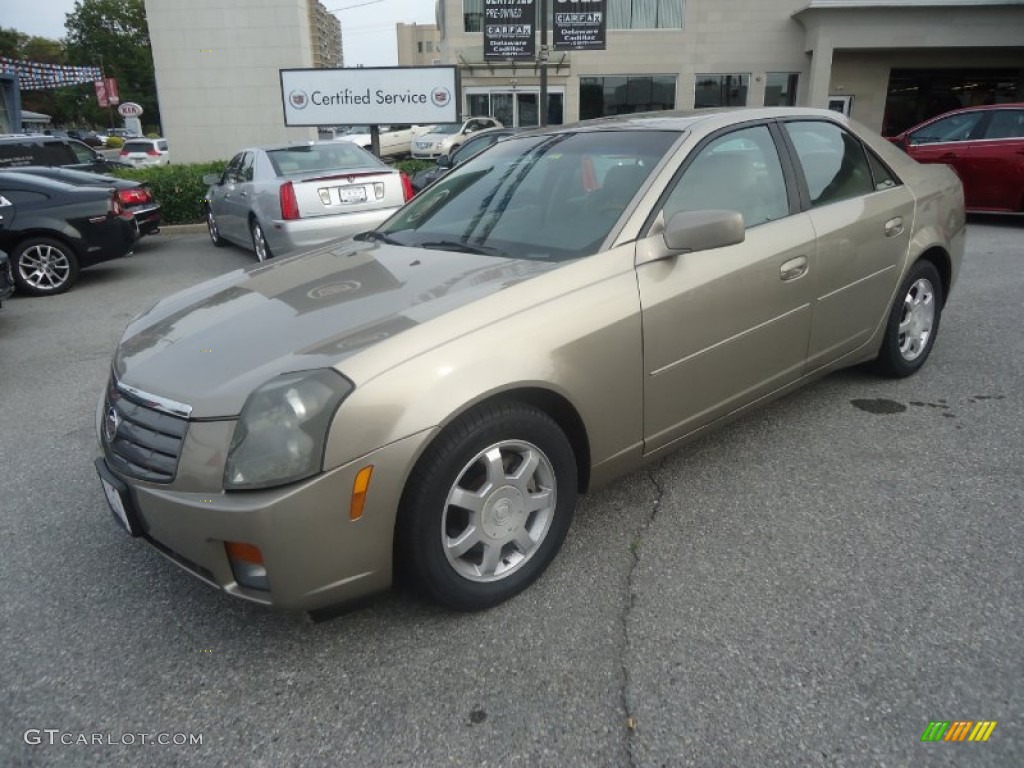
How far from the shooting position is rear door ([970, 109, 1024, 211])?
9.41 meters

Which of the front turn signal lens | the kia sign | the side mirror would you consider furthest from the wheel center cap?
the kia sign

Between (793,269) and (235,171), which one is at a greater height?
(235,171)

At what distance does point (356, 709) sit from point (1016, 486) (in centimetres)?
280

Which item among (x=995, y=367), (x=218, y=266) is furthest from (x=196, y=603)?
(x=218, y=266)

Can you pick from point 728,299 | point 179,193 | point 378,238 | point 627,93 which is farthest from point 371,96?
point 627,93

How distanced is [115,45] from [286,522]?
8780cm

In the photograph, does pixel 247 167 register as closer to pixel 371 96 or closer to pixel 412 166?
pixel 371 96

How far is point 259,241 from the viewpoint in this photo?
8.47m

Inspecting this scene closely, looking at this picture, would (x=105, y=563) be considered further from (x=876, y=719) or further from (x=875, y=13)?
(x=875, y=13)

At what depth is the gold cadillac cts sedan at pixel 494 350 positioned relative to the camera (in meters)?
2.05

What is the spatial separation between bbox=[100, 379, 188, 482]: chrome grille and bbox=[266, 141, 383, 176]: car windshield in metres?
6.38

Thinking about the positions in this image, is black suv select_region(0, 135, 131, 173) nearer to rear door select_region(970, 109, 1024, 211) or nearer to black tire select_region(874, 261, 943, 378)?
black tire select_region(874, 261, 943, 378)

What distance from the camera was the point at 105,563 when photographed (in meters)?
2.82

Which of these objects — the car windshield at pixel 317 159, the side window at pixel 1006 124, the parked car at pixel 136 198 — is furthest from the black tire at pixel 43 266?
the side window at pixel 1006 124
